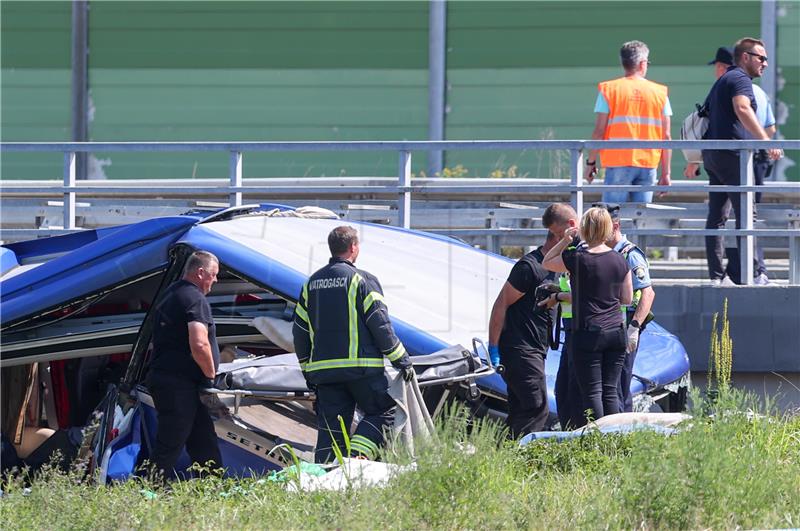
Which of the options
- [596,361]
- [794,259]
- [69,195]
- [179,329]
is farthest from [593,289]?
[69,195]

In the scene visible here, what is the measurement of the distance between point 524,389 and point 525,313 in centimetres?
50

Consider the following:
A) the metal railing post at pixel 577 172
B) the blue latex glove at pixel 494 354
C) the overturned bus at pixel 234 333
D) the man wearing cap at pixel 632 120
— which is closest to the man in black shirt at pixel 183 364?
the overturned bus at pixel 234 333

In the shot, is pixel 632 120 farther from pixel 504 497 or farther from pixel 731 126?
pixel 504 497

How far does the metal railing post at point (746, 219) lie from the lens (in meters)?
9.83

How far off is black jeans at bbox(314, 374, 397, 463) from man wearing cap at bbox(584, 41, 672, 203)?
4.33 metres

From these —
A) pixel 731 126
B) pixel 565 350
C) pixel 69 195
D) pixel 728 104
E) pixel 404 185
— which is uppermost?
pixel 728 104

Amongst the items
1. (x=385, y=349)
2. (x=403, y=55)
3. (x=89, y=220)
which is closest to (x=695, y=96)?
(x=403, y=55)

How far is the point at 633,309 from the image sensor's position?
313 inches

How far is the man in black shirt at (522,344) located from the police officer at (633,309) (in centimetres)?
Answer: 55

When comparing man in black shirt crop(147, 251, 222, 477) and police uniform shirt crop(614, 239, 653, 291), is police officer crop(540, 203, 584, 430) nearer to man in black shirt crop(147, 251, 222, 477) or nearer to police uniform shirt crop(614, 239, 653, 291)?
police uniform shirt crop(614, 239, 653, 291)

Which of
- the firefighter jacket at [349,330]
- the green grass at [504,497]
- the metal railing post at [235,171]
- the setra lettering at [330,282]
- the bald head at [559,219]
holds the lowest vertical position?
the green grass at [504,497]

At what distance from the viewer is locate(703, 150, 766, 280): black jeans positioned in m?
10.3

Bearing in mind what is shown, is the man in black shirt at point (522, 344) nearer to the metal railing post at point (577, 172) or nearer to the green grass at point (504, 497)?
the green grass at point (504, 497)

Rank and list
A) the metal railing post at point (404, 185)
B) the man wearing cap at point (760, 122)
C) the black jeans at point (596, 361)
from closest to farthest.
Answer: the black jeans at point (596, 361)
the man wearing cap at point (760, 122)
the metal railing post at point (404, 185)
